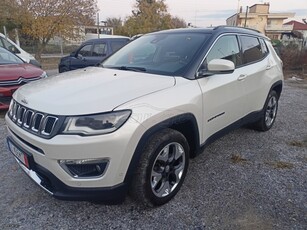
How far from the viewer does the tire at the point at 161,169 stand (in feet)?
7.40

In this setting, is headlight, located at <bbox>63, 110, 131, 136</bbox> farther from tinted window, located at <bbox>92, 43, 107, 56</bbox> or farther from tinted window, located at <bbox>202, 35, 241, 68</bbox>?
tinted window, located at <bbox>92, 43, 107, 56</bbox>

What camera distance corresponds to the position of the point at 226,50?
131 inches

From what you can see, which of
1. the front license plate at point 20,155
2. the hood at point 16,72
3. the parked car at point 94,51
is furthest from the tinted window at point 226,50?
the parked car at point 94,51

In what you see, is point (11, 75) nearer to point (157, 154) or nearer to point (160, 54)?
point (160, 54)

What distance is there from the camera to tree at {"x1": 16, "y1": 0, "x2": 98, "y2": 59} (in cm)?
1712

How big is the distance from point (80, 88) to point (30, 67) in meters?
4.19

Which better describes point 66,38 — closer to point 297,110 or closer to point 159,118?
point 297,110

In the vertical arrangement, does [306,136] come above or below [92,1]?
below

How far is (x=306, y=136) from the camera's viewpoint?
14.7 feet

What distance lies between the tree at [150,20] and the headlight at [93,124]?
111 feet

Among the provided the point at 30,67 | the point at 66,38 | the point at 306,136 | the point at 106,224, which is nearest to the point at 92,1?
the point at 66,38

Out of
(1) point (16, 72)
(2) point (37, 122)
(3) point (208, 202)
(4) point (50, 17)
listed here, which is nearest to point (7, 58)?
(1) point (16, 72)

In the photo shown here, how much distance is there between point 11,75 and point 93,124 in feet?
13.3

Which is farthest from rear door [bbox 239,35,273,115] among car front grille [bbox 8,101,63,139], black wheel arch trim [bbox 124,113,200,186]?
car front grille [bbox 8,101,63,139]
